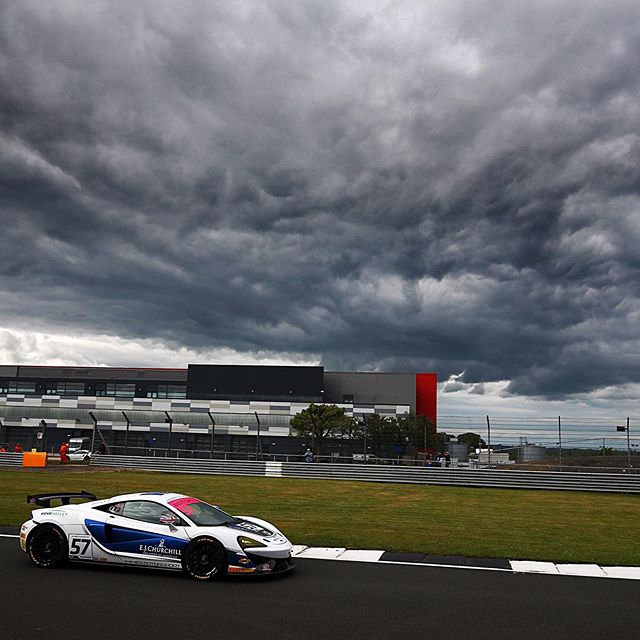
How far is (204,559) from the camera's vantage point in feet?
32.7

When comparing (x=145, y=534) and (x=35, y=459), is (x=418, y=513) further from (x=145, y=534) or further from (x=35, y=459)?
(x=35, y=459)

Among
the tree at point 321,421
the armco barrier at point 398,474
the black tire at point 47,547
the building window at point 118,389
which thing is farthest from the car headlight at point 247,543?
the building window at point 118,389

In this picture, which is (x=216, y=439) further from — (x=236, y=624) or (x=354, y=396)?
(x=236, y=624)

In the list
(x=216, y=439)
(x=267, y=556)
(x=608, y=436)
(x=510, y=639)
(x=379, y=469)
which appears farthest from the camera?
(x=216, y=439)

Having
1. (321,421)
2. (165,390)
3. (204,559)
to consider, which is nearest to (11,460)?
(321,421)

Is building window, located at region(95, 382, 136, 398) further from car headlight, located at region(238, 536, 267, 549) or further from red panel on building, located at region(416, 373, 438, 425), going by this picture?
car headlight, located at region(238, 536, 267, 549)

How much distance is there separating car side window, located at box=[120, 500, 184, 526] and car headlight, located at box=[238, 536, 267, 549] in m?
0.94

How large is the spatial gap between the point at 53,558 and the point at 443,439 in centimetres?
3925

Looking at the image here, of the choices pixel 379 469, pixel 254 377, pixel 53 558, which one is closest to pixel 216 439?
pixel 254 377

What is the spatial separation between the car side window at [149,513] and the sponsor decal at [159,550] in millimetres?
320

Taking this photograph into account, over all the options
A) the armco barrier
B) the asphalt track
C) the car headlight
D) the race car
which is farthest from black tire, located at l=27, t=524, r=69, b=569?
the armco barrier

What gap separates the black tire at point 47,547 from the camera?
10.6m

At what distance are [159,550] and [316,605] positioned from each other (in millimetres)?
2781

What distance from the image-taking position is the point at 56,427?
64.8 metres
